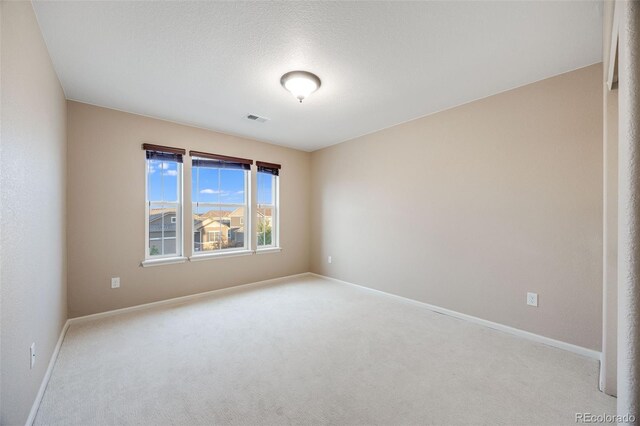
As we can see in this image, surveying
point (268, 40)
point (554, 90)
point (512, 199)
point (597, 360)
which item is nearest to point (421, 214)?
point (512, 199)

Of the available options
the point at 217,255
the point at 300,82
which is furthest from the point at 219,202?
the point at 300,82

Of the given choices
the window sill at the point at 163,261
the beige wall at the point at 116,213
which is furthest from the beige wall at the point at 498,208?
the window sill at the point at 163,261

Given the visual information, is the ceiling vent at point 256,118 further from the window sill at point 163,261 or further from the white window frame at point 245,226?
the window sill at point 163,261

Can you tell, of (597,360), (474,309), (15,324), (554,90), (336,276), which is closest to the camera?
(15,324)

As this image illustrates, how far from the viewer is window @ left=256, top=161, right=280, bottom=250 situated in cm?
488

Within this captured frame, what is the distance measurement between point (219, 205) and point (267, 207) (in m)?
0.90

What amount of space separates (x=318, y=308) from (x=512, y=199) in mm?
2563

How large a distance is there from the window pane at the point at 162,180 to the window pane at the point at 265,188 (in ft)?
4.50

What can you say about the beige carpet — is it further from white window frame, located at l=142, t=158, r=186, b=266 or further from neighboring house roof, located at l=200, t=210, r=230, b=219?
neighboring house roof, located at l=200, t=210, r=230, b=219

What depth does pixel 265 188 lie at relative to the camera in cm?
497

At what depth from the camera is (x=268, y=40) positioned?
210 cm

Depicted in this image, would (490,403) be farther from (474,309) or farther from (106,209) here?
(106,209)

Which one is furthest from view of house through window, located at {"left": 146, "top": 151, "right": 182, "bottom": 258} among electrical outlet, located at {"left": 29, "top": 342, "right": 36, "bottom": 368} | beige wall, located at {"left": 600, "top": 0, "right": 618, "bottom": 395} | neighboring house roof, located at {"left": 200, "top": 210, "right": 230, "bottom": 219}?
beige wall, located at {"left": 600, "top": 0, "right": 618, "bottom": 395}
